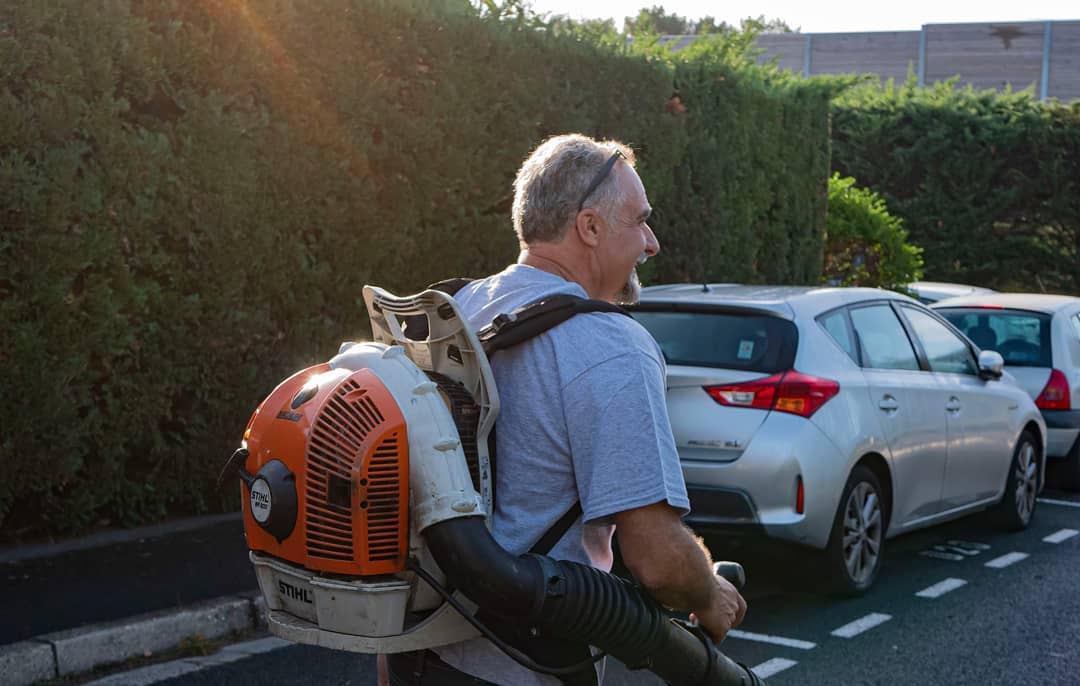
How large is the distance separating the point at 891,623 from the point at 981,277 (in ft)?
64.0

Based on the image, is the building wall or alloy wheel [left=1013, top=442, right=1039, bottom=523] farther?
the building wall

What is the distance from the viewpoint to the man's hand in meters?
2.38

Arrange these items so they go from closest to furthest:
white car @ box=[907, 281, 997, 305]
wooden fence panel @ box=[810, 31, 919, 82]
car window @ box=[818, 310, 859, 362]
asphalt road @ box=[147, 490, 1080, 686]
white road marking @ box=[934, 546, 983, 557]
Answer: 1. asphalt road @ box=[147, 490, 1080, 686]
2. car window @ box=[818, 310, 859, 362]
3. white road marking @ box=[934, 546, 983, 557]
4. white car @ box=[907, 281, 997, 305]
5. wooden fence panel @ box=[810, 31, 919, 82]

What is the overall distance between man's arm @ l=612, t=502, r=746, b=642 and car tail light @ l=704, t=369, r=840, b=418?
421cm

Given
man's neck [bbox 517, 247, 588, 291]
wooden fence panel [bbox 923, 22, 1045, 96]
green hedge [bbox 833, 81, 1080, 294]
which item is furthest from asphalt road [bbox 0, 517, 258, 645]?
wooden fence panel [bbox 923, 22, 1045, 96]

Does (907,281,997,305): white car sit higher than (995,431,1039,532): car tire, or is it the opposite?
(907,281,997,305): white car

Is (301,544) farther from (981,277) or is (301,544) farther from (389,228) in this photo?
(981,277)

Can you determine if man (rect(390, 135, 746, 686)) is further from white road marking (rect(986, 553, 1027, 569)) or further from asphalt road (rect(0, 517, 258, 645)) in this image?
white road marking (rect(986, 553, 1027, 569))

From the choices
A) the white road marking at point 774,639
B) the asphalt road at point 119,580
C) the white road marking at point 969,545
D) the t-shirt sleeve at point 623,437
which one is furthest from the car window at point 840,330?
the t-shirt sleeve at point 623,437

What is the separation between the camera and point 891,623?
250 inches

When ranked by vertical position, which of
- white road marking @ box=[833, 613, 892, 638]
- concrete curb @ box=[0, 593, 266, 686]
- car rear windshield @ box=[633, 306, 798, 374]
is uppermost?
car rear windshield @ box=[633, 306, 798, 374]

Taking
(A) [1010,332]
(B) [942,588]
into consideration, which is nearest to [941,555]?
(B) [942,588]

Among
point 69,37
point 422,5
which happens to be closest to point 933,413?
point 422,5

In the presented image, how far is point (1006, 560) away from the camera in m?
7.93
